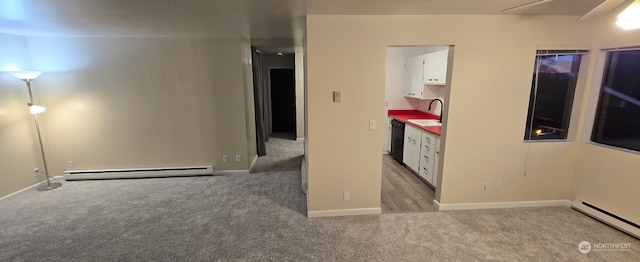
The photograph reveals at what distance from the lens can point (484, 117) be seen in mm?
3107

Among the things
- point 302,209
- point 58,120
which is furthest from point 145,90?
point 302,209

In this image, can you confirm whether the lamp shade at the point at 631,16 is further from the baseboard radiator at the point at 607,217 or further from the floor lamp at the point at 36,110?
the floor lamp at the point at 36,110

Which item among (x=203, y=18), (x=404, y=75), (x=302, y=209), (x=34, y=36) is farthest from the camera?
(x=404, y=75)

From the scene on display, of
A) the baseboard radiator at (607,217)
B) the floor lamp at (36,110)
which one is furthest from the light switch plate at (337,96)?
the floor lamp at (36,110)

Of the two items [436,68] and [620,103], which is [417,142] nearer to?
[436,68]

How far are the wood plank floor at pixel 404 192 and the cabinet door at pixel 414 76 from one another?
4.84 ft

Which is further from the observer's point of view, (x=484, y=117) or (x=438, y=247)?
(x=484, y=117)

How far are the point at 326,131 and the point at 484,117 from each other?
1.79 m

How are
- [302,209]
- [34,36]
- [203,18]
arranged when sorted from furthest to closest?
[34,36] → [302,209] → [203,18]

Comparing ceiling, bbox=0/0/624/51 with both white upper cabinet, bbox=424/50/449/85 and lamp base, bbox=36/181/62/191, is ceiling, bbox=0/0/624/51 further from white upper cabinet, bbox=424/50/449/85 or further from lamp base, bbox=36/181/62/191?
lamp base, bbox=36/181/62/191

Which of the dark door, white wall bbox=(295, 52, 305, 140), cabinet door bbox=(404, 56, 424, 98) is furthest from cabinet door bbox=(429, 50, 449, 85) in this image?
the dark door

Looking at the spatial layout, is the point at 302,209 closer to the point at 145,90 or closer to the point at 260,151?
the point at 260,151

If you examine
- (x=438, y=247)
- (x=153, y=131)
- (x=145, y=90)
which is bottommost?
(x=438, y=247)

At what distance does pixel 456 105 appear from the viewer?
3053mm
